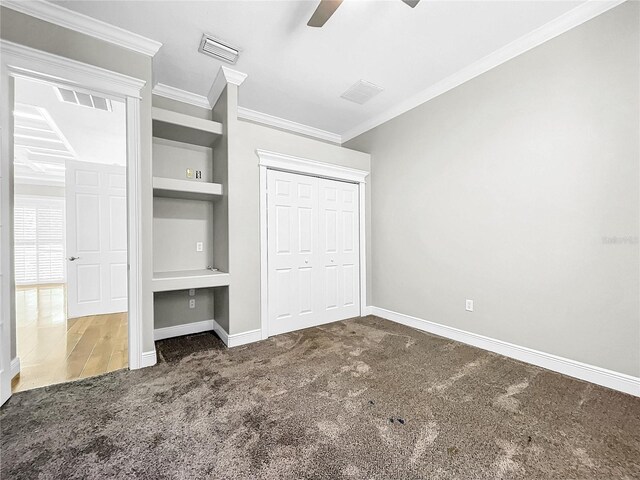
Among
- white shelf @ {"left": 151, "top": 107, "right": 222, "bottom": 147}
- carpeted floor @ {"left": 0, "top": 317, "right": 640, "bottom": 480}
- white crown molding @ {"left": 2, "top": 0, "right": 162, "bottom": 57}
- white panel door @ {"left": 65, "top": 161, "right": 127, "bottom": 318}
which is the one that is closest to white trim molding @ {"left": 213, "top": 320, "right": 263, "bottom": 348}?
carpeted floor @ {"left": 0, "top": 317, "right": 640, "bottom": 480}

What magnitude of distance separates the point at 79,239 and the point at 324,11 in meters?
4.63

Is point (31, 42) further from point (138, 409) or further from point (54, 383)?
point (138, 409)

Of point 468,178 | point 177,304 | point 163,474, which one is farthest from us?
point 177,304

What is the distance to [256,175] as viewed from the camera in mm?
3270

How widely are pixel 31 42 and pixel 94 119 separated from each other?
208 centimetres

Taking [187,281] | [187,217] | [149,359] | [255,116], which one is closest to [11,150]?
[187,217]

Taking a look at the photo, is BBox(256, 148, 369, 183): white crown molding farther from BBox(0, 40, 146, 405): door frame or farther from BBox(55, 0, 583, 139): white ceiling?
BBox(0, 40, 146, 405): door frame

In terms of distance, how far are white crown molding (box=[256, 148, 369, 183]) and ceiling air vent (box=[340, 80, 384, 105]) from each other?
884 millimetres

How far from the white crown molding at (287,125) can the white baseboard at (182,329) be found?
288 centimetres

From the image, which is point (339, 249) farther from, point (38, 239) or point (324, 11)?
point (38, 239)

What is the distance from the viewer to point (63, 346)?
10.1ft

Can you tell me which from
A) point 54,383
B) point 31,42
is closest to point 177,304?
point 54,383

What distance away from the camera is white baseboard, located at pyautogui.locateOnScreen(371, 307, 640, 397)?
6.95 feet

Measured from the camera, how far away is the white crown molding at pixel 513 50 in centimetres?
221
